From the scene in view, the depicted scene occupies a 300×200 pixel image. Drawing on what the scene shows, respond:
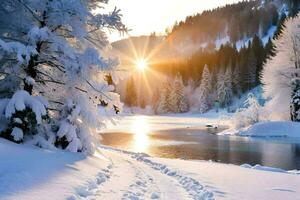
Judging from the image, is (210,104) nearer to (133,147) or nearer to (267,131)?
(267,131)

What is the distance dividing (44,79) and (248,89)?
88990 mm

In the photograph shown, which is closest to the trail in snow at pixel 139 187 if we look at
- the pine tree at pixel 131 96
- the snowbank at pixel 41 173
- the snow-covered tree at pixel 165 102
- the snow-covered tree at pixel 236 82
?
the snowbank at pixel 41 173

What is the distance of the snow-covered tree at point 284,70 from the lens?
48.2 meters

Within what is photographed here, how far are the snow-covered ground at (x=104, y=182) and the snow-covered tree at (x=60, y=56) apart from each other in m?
2.15

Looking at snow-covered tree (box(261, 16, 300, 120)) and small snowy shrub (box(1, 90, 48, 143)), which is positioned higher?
snow-covered tree (box(261, 16, 300, 120))

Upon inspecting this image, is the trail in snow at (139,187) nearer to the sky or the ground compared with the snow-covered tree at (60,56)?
nearer to the ground

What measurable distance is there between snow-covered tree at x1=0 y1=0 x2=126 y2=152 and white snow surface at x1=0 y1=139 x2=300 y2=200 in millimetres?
2171

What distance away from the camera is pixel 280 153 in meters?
29.2

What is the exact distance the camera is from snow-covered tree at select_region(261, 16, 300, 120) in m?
48.2

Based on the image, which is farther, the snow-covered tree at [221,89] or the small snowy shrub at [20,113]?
the snow-covered tree at [221,89]

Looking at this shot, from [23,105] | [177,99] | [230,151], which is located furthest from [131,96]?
[23,105]

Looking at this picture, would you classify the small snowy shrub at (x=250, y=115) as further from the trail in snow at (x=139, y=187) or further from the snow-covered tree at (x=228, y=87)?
the snow-covered tree at (x=228, y=87)

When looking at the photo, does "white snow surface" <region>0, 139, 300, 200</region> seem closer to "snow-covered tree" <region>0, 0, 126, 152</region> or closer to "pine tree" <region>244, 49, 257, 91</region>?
"snow-covered tree" <region>0, 0, 126, 152</region>

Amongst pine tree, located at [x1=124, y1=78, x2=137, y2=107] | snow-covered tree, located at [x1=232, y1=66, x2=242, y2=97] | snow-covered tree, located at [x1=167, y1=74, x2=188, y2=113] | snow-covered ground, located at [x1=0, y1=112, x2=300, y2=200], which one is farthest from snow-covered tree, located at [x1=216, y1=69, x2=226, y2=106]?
snow-covered ground, located at [x1=0, y1=112, x2=300, y2=200]
